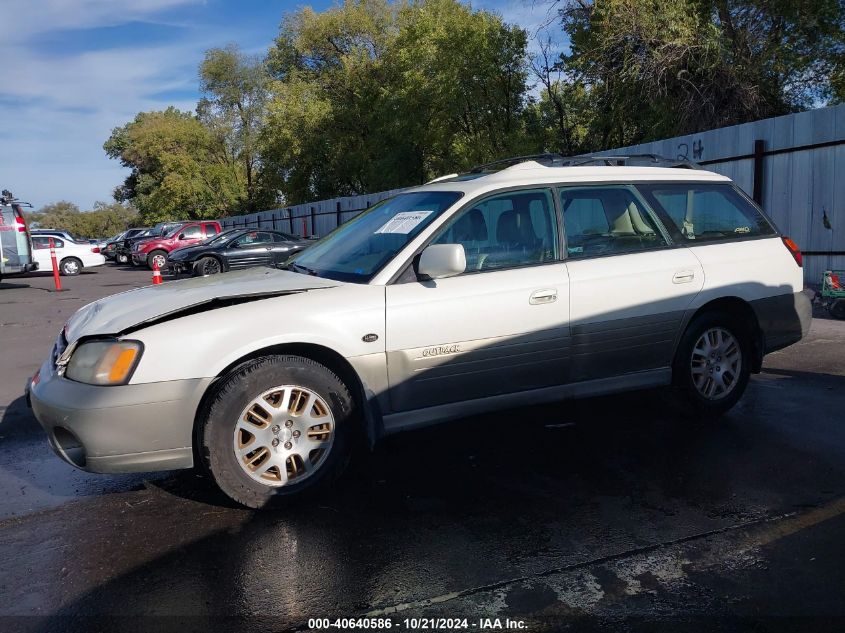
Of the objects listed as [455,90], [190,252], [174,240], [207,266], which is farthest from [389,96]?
[207,266]

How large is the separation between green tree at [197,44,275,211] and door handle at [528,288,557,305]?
54446 millimetres

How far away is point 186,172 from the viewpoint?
57.7 m

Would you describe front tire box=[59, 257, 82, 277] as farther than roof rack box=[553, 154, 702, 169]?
Yes

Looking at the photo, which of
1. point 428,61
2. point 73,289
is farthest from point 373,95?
point 73,289

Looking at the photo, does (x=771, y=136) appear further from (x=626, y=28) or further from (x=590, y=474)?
(x=590, y=474)

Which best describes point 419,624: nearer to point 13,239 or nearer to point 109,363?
point 109,363

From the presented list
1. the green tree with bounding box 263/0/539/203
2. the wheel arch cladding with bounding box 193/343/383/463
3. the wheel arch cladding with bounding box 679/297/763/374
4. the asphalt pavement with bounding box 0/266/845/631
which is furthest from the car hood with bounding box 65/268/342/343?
the green tree with bounding box 263/0/539/203

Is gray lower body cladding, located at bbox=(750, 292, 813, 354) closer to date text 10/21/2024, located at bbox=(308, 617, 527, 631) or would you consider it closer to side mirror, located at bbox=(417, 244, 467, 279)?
side mirror, located at bbox=(417, 244, 467, 279)

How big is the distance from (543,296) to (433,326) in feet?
2.47

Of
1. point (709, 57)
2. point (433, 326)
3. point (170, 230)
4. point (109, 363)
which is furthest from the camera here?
point (170, 230)

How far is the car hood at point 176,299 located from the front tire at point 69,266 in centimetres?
2351

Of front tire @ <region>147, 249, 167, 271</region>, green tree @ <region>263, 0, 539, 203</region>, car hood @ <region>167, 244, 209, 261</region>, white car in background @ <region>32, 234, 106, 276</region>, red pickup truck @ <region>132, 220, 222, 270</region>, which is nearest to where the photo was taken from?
car hood @ <region>167, 244, 209, 261</region>

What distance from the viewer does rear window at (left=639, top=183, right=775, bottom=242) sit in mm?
4984

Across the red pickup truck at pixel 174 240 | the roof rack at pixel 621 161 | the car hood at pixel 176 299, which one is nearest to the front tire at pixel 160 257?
the red pickup truck at pixel 174 240
